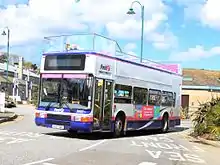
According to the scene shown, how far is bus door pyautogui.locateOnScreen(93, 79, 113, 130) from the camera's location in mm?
16984

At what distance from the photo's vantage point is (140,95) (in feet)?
67.9

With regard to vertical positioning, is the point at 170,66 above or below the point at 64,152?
above

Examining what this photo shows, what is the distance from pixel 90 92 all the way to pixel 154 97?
21.4ft

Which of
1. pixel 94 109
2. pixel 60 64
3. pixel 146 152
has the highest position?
pixel 60 64

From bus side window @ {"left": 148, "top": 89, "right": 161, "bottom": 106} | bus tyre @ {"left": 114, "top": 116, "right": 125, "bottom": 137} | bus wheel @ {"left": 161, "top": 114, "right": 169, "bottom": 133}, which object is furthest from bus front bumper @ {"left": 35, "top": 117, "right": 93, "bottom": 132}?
bus wheel @ {"left": 161, "top": 114, "right": 169, "bottom": 133}

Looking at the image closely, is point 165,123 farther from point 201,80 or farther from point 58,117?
point 201,80

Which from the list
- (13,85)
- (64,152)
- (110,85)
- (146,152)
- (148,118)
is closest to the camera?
(64,152)

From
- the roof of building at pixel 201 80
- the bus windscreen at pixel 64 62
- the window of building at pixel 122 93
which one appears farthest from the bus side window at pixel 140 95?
the roof of building at pixel 201 80

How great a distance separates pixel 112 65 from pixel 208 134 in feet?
18.8

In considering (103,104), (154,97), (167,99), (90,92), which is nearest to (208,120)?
(154,97)

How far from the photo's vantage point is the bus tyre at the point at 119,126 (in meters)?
18.6

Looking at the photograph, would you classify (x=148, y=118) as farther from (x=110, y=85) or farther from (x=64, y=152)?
(x=64, y=152)

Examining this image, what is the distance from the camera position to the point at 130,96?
19.7 meters

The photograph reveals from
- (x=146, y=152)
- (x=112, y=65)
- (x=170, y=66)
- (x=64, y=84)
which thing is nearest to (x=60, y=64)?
(x=64, y=84)
